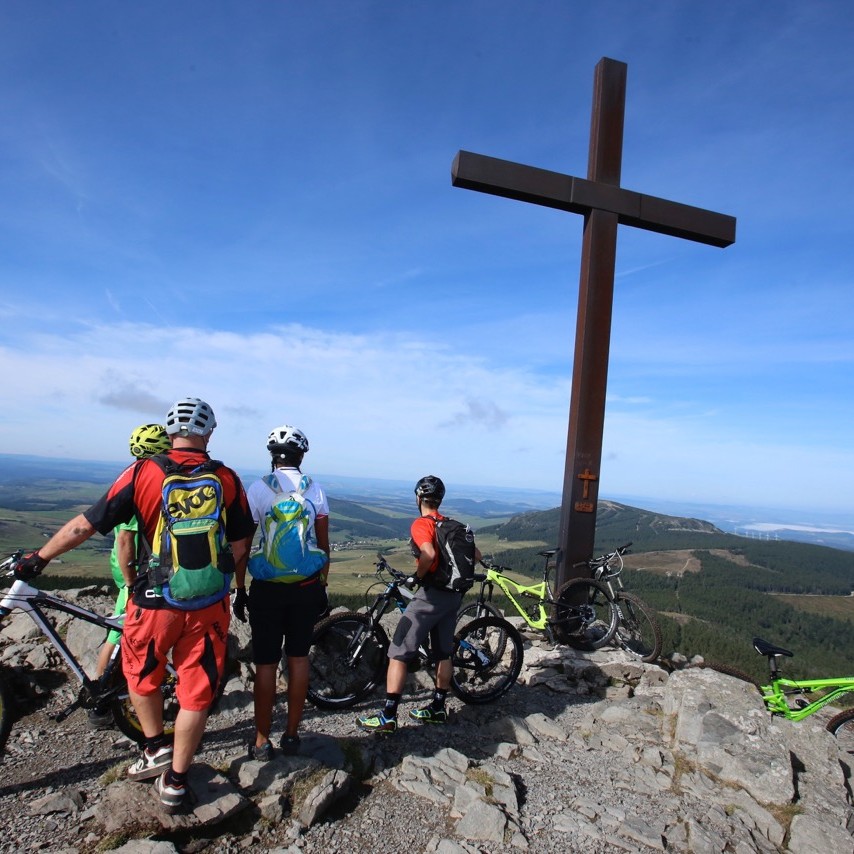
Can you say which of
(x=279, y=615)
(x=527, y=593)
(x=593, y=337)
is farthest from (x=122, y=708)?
(x=593, y=337)

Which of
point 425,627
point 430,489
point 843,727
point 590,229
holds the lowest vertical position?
point 843,727

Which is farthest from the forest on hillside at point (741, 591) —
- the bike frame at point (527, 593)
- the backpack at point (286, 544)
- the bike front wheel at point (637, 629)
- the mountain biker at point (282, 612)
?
the backpack at point (286, 544)

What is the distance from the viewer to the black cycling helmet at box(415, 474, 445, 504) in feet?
18.9

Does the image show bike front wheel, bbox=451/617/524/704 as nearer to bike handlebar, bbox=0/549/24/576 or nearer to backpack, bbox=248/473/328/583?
backpack, bbox=248/473/328/583

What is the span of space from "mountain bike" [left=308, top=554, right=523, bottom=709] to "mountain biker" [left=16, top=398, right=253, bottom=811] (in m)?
2.24

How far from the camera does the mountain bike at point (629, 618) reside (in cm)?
796

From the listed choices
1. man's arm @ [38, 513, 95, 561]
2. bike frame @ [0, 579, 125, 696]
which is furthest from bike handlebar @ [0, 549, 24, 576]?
man's arm @ [38, 513, 95, 561]

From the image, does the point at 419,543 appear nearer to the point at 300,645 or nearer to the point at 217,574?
the point at 300,645

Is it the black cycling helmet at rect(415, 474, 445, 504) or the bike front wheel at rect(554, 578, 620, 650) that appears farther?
the bike front wheel at rect(554, 578, 620, 650)

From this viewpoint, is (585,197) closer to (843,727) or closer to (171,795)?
(843,727)

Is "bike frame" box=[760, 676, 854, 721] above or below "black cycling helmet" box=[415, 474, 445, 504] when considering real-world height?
below

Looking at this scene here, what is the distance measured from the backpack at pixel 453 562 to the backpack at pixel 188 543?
2.33 metres

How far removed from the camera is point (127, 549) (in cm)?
456

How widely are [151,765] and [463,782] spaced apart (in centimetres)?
238
